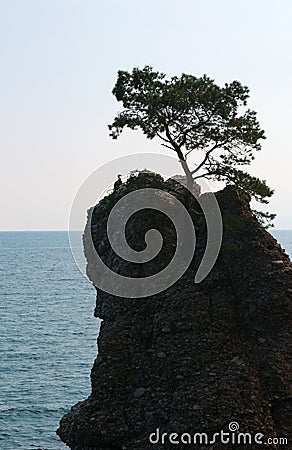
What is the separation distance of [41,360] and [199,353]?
161 ft

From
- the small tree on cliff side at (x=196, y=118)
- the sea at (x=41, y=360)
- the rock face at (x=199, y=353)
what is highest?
the small tree on cliff side at (x=196, y=118)

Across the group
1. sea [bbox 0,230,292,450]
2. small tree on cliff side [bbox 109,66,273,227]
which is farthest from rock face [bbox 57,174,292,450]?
sea [bbox 0,230,292,450]

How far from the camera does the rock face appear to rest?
22.9 metres

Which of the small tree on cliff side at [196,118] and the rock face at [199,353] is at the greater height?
the small tree on cliff side at [196,118]

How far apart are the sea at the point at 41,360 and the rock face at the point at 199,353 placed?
23.2 metres

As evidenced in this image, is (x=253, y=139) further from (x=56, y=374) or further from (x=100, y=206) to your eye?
(x=56, y=374)

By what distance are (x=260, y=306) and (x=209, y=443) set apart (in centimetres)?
624

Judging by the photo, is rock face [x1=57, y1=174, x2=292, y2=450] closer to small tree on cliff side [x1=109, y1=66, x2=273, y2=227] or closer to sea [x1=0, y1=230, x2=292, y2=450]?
small tree on cliff side [x1=109, y1=66, x2=273, y2=227]

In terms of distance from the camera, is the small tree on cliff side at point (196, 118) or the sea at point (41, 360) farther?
the sea at point (41, 360)

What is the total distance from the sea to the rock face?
23.2 m

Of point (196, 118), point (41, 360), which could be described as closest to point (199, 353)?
point (196, 118)

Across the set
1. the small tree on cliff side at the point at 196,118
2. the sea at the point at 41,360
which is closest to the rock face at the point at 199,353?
the small tree on cliff side at the point at 196,118

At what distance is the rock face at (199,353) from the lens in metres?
22.9

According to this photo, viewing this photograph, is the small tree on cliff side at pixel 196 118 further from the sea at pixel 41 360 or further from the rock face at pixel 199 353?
the sea at pixel 41 360
